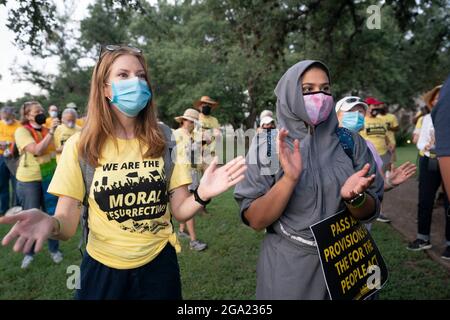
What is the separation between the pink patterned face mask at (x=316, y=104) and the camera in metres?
2.10

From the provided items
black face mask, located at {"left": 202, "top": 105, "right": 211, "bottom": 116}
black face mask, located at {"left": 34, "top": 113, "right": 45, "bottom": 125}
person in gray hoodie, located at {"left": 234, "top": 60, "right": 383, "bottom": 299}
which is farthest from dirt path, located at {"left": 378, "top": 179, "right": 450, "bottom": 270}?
black face mask, located at {"left": 34, "top": 113, "right": 45, "bottom": 125}

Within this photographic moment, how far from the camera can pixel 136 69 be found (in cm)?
215

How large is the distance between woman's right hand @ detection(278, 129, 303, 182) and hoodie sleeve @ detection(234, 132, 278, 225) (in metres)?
0.15

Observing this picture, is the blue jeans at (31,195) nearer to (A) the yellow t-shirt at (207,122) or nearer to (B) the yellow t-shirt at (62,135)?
(B) the yellow t-shirt at (62,135)

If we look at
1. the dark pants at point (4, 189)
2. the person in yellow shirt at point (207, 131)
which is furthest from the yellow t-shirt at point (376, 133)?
the dark pants at point (4, 189)

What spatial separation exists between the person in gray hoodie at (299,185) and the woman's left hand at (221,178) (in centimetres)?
18

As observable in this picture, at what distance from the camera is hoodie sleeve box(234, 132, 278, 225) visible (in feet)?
6.77

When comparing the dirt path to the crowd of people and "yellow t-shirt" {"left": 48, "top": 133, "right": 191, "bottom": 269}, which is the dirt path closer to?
the crowd of people

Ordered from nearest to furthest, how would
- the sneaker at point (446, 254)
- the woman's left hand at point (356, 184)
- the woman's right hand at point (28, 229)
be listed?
the woman's right hand at point (28, 229) → the woman's left hand at point (356, 184) → the sneaker at point (446, 254)

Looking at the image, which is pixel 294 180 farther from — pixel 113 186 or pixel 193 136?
pixel 193 136

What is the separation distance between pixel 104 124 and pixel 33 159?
3.54 metres

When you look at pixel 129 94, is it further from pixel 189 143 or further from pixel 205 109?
pixel 205 109

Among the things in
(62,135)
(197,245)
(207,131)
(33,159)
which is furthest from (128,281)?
(207,131)

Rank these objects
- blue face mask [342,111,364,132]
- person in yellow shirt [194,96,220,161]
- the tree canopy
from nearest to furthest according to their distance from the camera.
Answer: blue face mask [342,111,364,132] → person in yellow shirt [194,96,220,161] → the tree canopy
